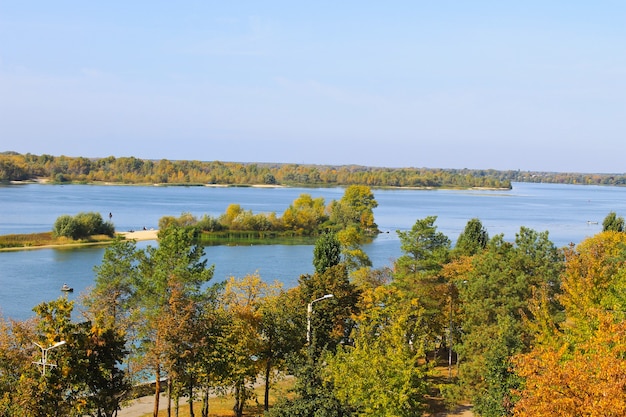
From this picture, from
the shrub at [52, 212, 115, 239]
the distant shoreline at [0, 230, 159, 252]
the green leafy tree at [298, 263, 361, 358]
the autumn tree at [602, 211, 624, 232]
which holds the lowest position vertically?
the distant shoreline at [0, 230, 159, 252]

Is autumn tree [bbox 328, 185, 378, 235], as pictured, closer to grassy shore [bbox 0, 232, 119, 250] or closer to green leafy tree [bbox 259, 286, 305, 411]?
grassy shore [bbox 0, 232, 119, 250]

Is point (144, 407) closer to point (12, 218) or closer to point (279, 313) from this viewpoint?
point (279, 313)

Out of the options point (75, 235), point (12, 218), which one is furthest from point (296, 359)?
point (12, 218)

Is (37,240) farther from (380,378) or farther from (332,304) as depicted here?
(380,378)

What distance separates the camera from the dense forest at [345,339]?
14.8 metres

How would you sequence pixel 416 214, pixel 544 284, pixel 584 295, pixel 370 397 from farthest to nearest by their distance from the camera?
pixel 416 214 → pixel 544 284 → pixel 584 295 → pixel 370 397

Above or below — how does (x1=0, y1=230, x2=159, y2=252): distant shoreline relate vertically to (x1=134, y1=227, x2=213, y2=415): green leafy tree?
below

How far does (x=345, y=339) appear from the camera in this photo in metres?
24.8

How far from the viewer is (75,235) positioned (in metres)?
67.9

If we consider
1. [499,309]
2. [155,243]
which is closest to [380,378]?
[499,309]

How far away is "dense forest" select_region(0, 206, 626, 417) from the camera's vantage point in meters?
14.8

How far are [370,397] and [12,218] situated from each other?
79710mm

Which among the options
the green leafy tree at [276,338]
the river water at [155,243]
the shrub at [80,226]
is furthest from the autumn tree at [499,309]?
the shrub at [80,226]

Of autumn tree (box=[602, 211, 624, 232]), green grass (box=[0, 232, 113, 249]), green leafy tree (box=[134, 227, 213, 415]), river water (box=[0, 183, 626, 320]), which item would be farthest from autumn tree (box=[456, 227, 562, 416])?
green grass (box=[0, 232, 113, 249])
